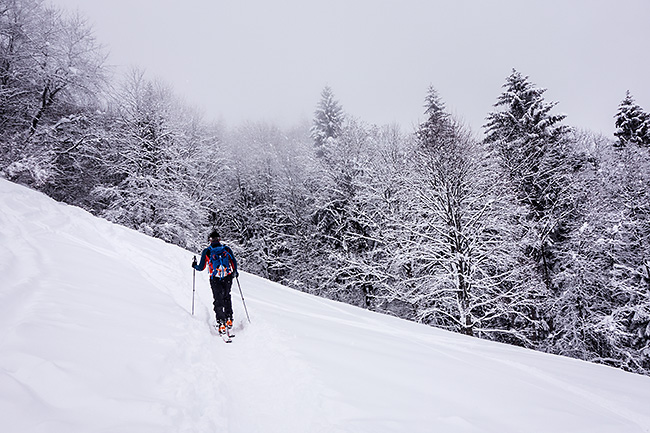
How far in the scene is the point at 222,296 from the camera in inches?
264

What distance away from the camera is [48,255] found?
243 inches

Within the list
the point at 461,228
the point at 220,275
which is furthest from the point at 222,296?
the point at 461,228

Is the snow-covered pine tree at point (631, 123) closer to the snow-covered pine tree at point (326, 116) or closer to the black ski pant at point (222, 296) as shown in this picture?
the snow-covered pine tree at point (326, 116)

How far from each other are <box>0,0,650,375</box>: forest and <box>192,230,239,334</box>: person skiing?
27.4ft

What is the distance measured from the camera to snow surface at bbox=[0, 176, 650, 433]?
8.69 ft

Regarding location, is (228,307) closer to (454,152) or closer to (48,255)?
(48,255)

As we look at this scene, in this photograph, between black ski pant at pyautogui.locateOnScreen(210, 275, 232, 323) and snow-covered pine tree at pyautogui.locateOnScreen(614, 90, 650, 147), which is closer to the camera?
black ski pant at pyautogui.locateOnScreen(210, 275, 232, 323)

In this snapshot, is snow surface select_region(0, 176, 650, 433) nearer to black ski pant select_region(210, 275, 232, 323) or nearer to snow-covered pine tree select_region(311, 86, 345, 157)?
black ski pant select_region(210, 275, 232, 323)

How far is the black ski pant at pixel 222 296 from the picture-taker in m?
6.62

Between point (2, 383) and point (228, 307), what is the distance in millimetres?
4547

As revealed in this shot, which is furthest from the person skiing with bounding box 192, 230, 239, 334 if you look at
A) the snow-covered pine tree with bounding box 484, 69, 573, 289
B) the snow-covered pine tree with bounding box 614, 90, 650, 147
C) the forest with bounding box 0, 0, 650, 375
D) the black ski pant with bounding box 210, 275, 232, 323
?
the snow-covered pine tree with bounding box 614, 90, 650, 147

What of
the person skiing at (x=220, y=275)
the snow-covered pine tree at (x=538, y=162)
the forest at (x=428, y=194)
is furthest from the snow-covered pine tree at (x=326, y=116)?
the person skiing at (x=220, y=275)

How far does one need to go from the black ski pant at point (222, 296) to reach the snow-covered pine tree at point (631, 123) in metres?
23.1

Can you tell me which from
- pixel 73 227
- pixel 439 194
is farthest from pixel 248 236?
pixel 439 194
